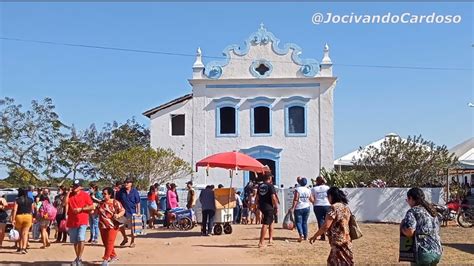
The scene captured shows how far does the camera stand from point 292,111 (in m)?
34.3

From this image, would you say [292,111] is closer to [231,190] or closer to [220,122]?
[220,122]

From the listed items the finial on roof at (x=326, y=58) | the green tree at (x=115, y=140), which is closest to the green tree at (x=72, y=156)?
the green tree at (x=115, y=140)

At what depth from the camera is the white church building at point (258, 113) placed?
33.9m

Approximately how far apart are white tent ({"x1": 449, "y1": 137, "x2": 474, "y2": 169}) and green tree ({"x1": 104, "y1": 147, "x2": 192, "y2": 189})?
12885 mm

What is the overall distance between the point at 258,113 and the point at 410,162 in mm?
9606

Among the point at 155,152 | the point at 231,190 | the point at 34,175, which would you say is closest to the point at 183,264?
the point at 231,190

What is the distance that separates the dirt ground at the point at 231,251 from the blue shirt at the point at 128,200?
0.87 meters

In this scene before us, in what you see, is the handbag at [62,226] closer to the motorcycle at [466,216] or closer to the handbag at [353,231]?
the handbag at [353,231]

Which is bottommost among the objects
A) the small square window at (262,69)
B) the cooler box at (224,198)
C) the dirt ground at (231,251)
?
the dirt ground at (231,251)

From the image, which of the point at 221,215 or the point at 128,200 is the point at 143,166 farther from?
the point at 128,200

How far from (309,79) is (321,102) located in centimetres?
129

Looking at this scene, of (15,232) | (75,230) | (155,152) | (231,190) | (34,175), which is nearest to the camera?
(75,230)

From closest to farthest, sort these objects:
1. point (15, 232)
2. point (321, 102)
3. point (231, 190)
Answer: point (15, 232) → point (231, 190) → point (321, 102)

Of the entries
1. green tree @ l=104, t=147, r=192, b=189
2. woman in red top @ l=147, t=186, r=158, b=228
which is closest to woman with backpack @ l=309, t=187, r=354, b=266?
woman in red top @ l=147, t=186, r=158, b=228
